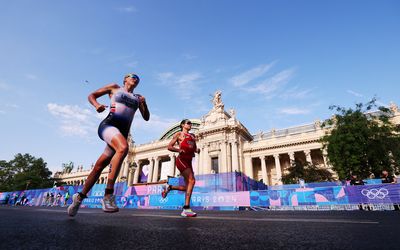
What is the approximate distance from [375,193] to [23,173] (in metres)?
70.1

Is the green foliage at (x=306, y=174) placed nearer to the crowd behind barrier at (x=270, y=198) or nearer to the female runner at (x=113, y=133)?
the crowd behind barrier at (x=270, y=198)

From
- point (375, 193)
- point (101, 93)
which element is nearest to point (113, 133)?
point (101, 93)

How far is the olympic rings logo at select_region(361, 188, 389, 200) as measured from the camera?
8.81m

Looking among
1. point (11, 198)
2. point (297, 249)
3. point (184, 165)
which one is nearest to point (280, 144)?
point (184, 165)

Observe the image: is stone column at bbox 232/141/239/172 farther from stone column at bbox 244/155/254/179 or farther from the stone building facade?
stone column at bbox 244/155/254/179

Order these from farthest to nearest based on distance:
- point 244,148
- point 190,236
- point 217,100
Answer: point 217,100 < point 244,148 < point 190,236

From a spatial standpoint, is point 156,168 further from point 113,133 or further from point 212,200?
point 113,133

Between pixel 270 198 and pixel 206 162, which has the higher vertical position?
pixel 206 162

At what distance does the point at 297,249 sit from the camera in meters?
0.97

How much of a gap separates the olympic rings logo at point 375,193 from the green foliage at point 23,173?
63.6 metres

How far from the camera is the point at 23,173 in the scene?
51125mm

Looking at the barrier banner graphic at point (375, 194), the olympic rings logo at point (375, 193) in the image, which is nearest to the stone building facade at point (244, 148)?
the barrier banner graphic at point (375, 194)

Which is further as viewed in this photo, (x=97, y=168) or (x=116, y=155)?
(x=97, y=168)

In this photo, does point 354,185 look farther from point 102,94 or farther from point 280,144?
point 280,144
